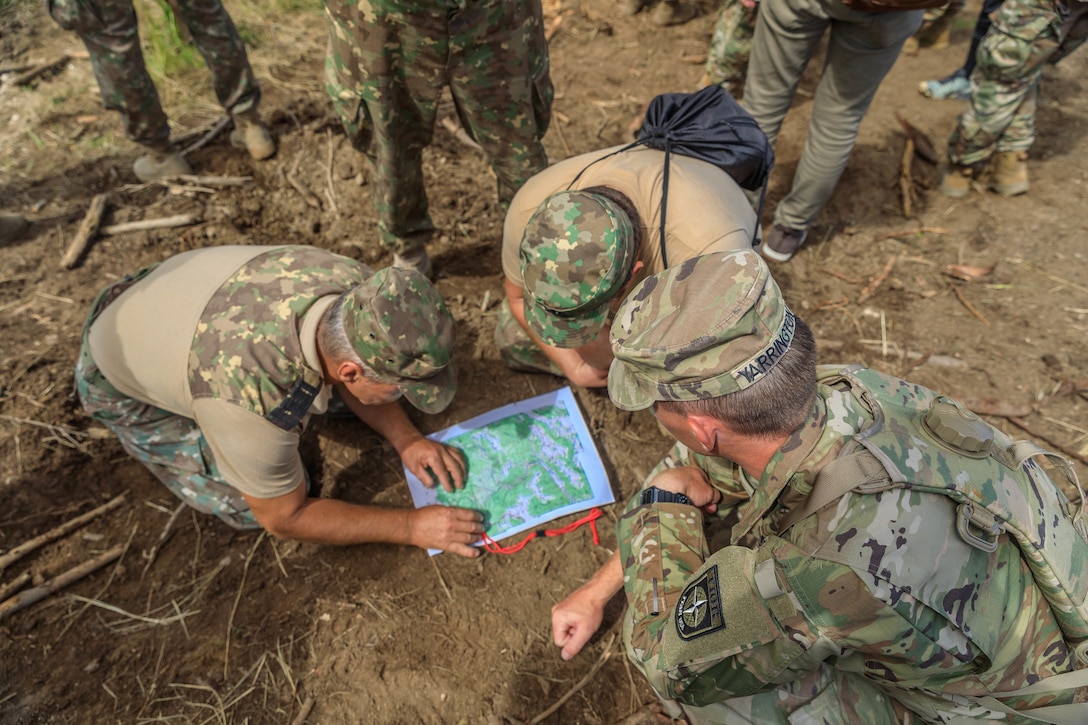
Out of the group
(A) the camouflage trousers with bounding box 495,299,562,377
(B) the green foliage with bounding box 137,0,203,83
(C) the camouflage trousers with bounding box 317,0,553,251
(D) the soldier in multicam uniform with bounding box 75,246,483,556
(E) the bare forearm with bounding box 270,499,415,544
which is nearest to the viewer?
(D) the soldier in multicam uniform with bounding box 75,246,483,556

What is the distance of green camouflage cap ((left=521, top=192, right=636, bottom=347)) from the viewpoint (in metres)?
1.94

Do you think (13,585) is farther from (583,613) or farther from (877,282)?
(877,282)

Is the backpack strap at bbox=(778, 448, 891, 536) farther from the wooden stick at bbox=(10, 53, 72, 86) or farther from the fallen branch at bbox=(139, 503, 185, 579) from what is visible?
the wooden stick at bbox=(10, 53, 72, 86)

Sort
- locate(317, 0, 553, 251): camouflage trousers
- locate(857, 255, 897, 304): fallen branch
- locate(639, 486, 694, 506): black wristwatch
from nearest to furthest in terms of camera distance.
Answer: locate(639, 486, 694, 506): black wristwatch, locate(317, 0, 553, 251): camouflage trousers, locate(857, 255, 897, 304): fallen branch

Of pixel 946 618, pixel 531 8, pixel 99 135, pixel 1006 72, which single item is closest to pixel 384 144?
pixel 531 8

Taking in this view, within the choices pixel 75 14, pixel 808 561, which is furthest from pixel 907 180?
pixel 75 14

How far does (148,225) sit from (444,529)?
9.96 feet

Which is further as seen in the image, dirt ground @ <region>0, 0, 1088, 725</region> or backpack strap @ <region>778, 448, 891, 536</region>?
dirt ground @ <region>0, 0, 1088, 725</region>

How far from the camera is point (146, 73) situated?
3717 millimetres

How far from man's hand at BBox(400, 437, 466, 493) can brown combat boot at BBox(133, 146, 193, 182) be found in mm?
2962

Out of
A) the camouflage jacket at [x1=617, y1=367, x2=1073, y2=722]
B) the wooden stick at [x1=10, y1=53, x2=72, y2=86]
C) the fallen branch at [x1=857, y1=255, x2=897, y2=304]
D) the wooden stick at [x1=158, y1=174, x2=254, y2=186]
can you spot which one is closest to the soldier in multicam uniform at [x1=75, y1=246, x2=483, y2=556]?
the camouflage jacket at [x1=617, y1=367, x2=1073, y2=722]

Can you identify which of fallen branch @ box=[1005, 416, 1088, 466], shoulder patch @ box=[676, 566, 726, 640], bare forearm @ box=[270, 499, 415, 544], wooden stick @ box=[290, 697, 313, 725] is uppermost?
shoulder patch @ box=[676, 566, 726, 640]

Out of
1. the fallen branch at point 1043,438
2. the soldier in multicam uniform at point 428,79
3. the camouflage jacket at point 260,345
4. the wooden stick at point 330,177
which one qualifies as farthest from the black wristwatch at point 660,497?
the wooden stick at point 330,177

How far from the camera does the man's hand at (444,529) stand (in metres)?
2.49
